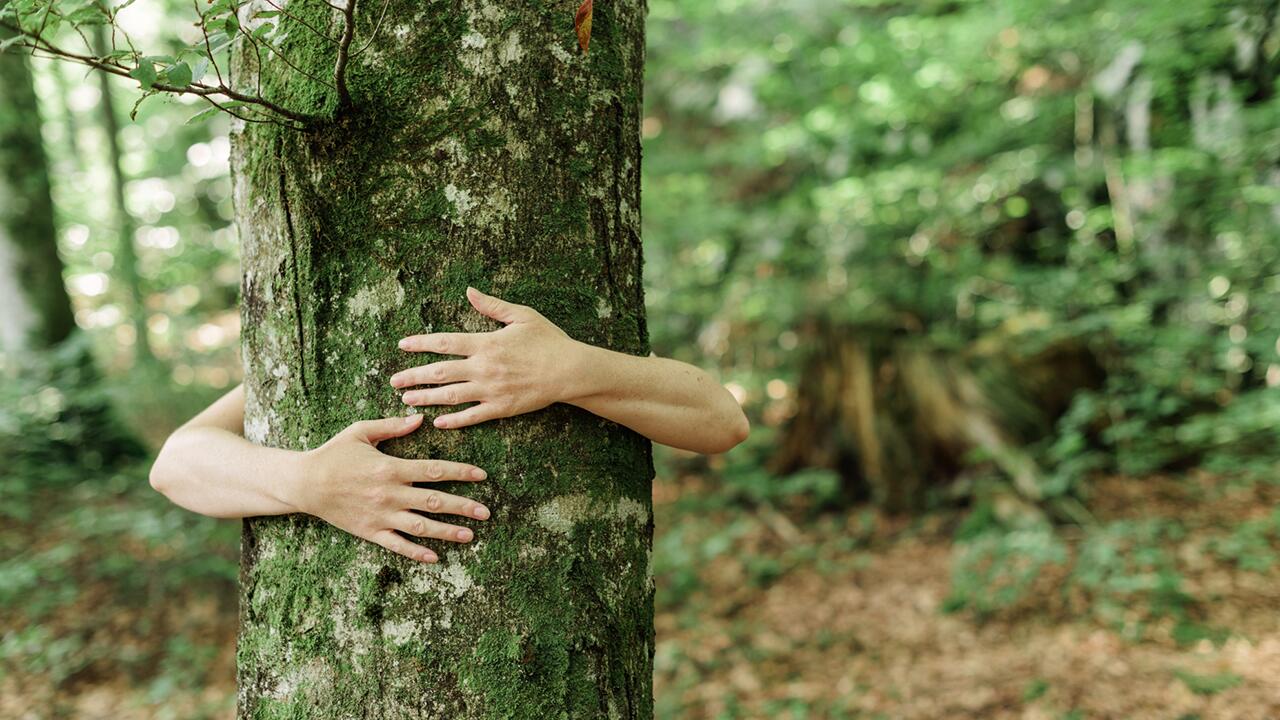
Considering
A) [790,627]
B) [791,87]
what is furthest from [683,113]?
[790,627]

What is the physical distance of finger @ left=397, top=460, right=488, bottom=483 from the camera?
1317 mm

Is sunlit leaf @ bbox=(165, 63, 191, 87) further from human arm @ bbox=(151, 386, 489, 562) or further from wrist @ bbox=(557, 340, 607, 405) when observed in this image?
wrist @ bbox=(557, 340, 607, 405)

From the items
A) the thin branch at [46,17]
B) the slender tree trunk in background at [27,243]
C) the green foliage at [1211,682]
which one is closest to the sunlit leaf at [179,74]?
the thin branch at [46,17]

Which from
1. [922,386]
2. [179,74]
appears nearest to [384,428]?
[179,74]

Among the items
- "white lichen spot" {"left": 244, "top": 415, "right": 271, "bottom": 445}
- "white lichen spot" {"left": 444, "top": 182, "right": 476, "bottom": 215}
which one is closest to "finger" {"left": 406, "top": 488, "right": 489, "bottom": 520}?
"white lichen spot" {"left": 244, "top": 415, "right": 271, "bottom": 445}

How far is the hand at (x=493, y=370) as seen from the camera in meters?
1.32

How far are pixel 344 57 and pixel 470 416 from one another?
0.59 m

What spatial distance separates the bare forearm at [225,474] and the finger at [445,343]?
29 centimetres

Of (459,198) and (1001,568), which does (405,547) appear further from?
(1001,568)

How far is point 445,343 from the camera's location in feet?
4.35

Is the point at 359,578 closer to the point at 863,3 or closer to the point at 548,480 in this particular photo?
the point at 548,480

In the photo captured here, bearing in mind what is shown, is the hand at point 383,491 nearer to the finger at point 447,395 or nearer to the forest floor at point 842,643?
the finger at point 447,395

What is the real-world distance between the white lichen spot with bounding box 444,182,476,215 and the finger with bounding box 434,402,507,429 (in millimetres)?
337

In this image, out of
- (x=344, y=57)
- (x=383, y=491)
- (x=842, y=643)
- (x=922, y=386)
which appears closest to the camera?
(x=344, y=57)
